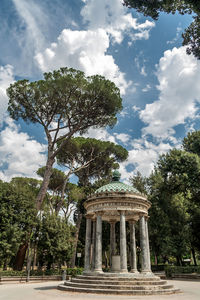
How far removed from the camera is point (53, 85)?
94.1 ft

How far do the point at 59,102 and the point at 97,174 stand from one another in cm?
1545

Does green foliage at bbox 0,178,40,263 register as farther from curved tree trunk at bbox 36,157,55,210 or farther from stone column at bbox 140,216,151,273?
stone column at bbox 140,216,151,273

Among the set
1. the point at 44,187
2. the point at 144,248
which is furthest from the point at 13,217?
the point at 144,248

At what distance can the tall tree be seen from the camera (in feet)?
94.3

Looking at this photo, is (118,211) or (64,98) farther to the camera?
(64,98)

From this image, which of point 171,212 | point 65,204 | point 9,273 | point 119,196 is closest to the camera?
point 119,196

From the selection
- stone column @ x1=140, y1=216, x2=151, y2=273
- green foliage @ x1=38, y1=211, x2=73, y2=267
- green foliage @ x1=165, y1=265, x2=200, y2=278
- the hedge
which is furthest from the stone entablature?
green foliage @ x1=165, y1=265, x2=200, y2=278

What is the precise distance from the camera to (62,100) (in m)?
29.2

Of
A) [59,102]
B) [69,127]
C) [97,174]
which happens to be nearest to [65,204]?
[97,174]

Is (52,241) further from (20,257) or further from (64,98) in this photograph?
(64,98)

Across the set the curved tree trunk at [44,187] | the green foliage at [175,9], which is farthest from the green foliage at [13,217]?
the green foliage at [175,9]

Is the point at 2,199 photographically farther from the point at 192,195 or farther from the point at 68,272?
the point at 192,195

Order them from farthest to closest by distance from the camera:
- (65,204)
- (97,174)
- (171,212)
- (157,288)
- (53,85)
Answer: (65,204) → (97,174) → (171,212) → (53,85) → (157,288)

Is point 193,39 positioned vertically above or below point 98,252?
above
